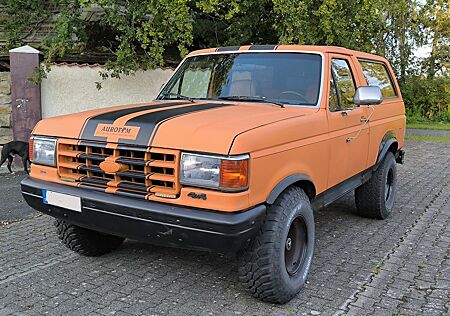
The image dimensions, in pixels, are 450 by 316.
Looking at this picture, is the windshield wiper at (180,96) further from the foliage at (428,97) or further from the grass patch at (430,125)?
the foliage at (428,97)

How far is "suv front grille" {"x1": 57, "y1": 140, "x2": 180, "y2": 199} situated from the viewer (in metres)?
3.21

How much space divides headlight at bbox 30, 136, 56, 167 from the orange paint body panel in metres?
0.05

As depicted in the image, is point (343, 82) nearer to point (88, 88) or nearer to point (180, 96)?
point (180, 96)

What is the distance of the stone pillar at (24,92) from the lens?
8.50 m

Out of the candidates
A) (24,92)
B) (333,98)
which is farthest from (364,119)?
(24,92)

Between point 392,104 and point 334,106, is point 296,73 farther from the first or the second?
point 392,104

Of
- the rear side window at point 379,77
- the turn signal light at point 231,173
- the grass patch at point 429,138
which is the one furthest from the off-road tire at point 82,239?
the grass patch at point 429,138

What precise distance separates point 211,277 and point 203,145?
150 centimetres

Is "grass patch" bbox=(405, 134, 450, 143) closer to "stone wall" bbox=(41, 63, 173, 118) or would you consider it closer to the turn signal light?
"stone wall" bbox=(41, 63, 173, 118)

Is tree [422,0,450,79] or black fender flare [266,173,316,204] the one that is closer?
black fender flare [266,173,316,204]

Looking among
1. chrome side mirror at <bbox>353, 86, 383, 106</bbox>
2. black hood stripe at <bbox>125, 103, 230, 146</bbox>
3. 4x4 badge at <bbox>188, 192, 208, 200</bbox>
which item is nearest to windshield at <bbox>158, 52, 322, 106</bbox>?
chrome side mirror at <bbox>353, 86, 383, 106</bbox>

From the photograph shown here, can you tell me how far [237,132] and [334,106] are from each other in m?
1.63

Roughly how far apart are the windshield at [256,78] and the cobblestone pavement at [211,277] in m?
1.54

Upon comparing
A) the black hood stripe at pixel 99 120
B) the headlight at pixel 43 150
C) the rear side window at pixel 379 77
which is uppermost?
the rear side window at pixel 379 77
